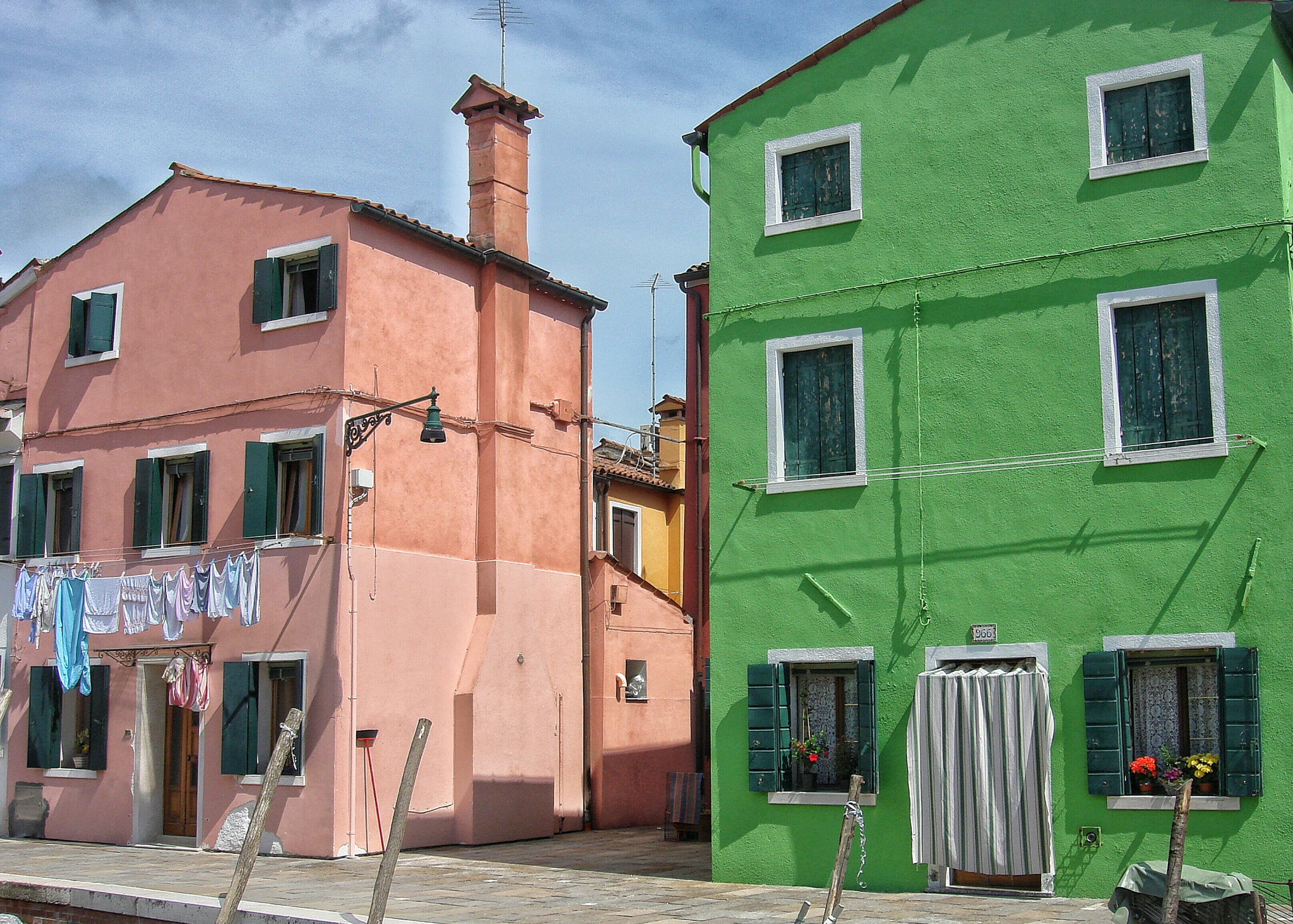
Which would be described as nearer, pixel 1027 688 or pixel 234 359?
pixel 1027 688

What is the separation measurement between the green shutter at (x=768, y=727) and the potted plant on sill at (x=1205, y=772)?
4035 mm

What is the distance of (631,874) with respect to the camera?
1612 cm

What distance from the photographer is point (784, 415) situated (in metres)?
15.5

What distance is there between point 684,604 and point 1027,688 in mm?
10803

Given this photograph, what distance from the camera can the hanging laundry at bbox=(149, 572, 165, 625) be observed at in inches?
764

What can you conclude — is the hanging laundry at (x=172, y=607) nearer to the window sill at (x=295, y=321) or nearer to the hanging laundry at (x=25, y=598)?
the hanging laundry at (x=25, y=598)

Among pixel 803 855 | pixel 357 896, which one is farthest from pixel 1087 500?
pixel 357 896

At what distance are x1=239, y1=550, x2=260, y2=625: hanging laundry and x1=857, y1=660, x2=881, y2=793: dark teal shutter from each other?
841 cm

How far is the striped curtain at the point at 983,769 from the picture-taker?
13.4 m

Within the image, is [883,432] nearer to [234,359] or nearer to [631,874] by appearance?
[631,874]

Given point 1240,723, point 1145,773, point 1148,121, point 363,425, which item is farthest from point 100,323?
point 1240,723

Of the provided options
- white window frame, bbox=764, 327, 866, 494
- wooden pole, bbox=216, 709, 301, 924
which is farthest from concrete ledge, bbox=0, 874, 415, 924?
white window frame, bbox=764, 327, 866, 494

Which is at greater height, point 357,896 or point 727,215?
point 727,215

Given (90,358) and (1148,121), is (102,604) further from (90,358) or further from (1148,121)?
(1148,121)
